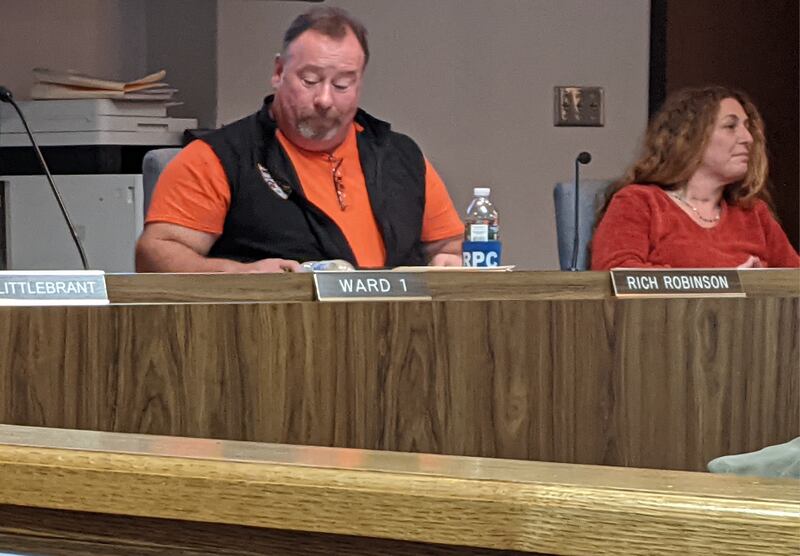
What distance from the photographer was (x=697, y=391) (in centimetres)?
128

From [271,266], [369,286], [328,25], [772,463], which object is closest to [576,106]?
[328,25]

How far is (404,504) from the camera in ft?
1.17

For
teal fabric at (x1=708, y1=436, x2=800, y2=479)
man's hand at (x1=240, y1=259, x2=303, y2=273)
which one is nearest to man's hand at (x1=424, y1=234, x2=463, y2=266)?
man's hand at (x1=240, y1=259, x2=303, y2=273)

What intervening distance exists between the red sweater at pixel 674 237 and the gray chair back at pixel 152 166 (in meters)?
0.69

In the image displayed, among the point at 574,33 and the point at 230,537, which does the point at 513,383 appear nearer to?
the point at 230,537

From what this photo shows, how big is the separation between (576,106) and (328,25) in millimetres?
477

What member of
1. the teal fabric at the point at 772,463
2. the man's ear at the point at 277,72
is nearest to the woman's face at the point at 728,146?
the man's ear at the point at 277,72

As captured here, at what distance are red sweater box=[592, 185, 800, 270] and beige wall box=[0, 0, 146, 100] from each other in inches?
30.5

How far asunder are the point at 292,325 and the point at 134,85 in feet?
3.01

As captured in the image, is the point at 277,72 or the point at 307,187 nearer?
the point at 307,187

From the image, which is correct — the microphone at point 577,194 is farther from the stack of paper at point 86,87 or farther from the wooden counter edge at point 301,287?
the wooden counter edge at point 301,287

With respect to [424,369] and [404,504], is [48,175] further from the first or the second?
[404,504]

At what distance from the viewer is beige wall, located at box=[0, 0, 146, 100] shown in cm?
203

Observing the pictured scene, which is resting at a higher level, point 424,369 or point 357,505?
point 357,505
